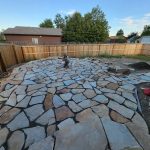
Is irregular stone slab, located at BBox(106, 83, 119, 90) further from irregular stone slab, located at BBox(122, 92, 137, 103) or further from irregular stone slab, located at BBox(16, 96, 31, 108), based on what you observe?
irregular stone slab, located at BBox(16, 96, 31, 108)

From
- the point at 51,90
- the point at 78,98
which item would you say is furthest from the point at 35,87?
the point at 78,98

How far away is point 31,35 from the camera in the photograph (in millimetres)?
22062

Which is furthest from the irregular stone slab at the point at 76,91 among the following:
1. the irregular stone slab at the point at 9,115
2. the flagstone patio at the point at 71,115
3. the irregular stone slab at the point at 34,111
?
the irregular stone slab at the point at 9,115

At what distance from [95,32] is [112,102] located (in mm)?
23560

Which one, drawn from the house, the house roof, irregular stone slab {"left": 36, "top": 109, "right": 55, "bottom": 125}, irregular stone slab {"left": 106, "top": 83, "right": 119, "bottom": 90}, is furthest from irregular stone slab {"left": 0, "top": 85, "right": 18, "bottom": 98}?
the house roof

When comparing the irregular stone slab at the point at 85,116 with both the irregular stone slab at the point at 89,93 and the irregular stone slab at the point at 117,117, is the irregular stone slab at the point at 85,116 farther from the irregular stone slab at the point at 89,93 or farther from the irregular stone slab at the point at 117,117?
the irregular stone slab at the point at 89,93

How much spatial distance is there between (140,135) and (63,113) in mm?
1791

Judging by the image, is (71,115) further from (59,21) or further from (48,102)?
(59,21)

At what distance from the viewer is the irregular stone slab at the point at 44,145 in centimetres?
220

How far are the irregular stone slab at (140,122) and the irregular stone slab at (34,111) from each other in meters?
2.37

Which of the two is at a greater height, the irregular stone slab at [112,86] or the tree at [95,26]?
the tree at [95,26]

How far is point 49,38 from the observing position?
2322cm

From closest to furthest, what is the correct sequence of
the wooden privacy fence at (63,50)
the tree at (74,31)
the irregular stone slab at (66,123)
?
the irregular stone slab at (66,123)
the wooden privacy fence at (63,50)
the tree at (74,31)

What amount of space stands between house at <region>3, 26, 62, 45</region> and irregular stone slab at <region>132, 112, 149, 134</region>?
21028 mm
